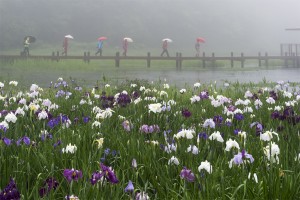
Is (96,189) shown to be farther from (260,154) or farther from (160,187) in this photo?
(260,154)

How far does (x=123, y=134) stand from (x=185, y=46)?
62.9 meters

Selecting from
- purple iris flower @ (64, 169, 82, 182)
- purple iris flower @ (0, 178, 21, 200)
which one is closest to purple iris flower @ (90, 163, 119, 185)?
purple iris flower @ (64, 169, 82, 182)

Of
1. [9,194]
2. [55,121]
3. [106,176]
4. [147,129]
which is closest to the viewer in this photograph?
[9,194]

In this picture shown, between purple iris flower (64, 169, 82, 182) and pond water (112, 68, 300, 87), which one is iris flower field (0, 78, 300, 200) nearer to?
purple iris flower (64, 169, 82, 182)

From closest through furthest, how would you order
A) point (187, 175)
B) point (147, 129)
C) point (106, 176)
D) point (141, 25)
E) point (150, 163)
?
point (106, 176), point (187, 175), point (150, 163), point (147, 129), point (141, 25)

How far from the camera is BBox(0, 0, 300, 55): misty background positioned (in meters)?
57.0

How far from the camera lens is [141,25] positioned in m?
68.6

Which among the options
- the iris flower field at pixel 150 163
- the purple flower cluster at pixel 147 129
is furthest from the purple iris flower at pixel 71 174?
the purple flower cluster at pixel 147 129

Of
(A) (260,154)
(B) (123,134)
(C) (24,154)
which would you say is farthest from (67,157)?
(A) (260,154)

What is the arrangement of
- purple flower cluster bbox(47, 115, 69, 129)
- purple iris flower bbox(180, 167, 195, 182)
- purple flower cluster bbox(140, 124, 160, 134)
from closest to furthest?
1. purple iris flower bbox(180, 167, 195, 182)
2. purple flower cluster bbox(140, 124, 160, 134)
3. purple flower cluster bbox(47, 115, 69, 129)

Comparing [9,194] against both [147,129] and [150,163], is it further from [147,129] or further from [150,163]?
[147,129]

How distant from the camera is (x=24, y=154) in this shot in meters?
2.86

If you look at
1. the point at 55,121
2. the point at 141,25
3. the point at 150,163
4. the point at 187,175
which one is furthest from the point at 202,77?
the point at 141,25

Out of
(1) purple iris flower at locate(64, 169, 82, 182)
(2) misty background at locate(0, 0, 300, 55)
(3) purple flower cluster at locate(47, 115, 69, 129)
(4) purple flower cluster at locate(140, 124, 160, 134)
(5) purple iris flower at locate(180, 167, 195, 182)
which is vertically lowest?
(5) purple iris flower at locate(180, 167, 195, 182)
